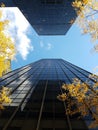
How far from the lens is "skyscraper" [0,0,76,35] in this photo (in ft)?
162

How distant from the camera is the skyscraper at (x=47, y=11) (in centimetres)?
4934

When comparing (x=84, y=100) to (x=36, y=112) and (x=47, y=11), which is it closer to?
(x=36, y=112)

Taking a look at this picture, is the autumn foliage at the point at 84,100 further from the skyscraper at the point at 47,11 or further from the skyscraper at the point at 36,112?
the skyscraper at the point at 47,11

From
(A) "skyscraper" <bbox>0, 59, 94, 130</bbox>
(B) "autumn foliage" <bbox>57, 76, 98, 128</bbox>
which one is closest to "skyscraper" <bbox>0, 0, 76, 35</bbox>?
(A) "skyscraper" <bbox>0, 59, 94, 130</bbox>

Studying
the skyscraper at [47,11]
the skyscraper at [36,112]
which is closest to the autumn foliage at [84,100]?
the skyscraper at [36,112]

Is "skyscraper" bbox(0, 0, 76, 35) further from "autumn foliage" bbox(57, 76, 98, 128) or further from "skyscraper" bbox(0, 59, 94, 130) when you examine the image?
"autumn foliage" bbox(57, 76, 98, 128)

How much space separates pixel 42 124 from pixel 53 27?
56659 mm

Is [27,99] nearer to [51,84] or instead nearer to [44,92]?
[44,92]

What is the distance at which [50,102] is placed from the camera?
73.8 feet

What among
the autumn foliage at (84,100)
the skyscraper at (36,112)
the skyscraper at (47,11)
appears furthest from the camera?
the skyscraper at (47,11)

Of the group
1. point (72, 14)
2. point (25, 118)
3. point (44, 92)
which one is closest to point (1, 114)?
point (25, 118)

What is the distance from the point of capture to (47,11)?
5562cm

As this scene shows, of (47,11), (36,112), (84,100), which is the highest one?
(47,11)

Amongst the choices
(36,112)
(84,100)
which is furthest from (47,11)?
(84,100)
